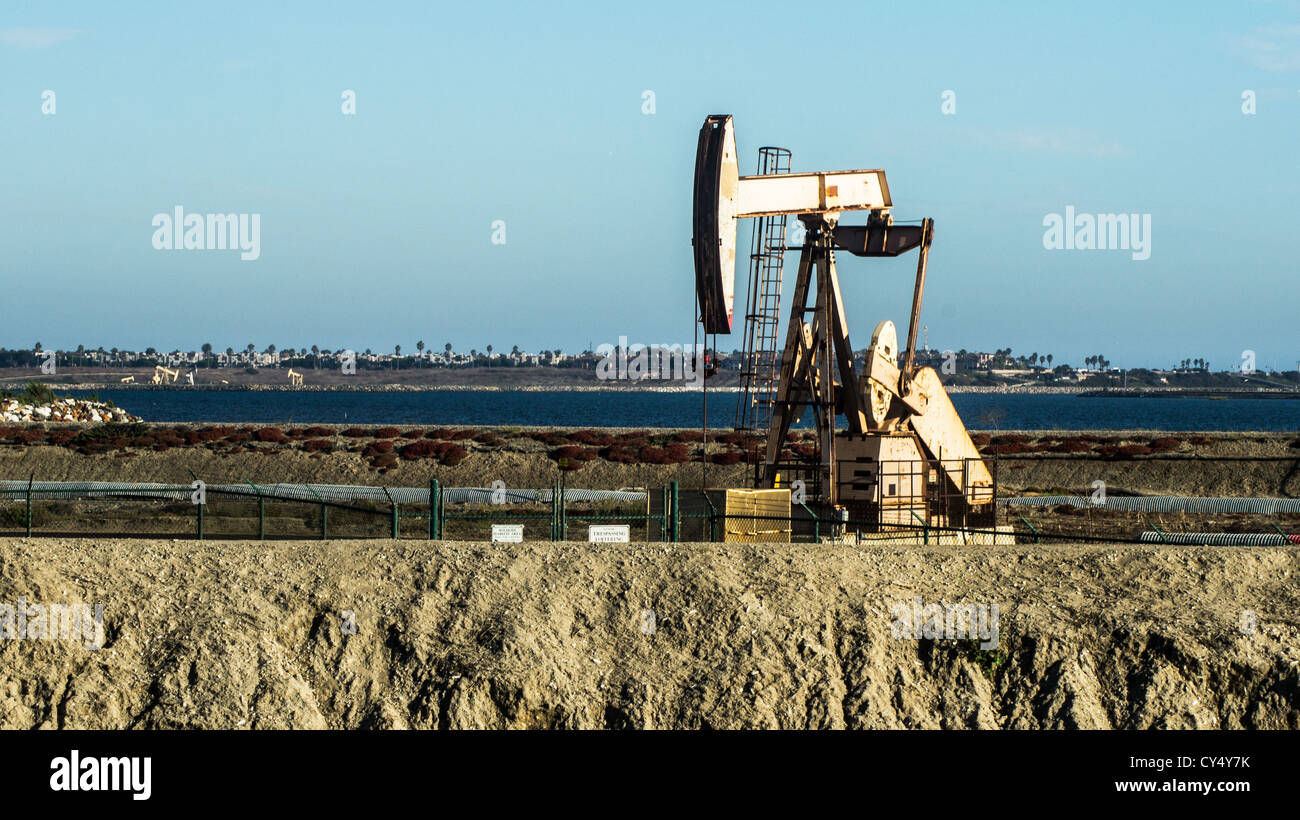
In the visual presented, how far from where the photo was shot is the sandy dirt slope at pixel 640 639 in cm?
1942

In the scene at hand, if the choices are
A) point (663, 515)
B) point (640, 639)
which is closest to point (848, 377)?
point (663, 515)

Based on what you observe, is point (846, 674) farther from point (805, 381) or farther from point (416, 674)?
point (805, 381)

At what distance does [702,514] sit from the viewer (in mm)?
25969

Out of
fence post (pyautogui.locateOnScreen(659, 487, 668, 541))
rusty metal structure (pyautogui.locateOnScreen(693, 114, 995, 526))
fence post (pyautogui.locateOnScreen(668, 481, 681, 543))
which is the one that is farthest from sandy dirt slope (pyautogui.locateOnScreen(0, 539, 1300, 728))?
rusty metal structure (pyautogui.locateOnScreen(693, 114, 995, 526))

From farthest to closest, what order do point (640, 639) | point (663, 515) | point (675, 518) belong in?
point (663, 515)
point (675, 518)
point (640, 639)

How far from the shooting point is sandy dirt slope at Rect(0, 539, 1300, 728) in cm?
1942

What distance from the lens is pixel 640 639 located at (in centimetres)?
2067

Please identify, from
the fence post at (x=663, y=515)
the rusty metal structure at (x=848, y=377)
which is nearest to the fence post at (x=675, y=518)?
the fence post at (x=663, y=515)

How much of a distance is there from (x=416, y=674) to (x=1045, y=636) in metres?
9.39

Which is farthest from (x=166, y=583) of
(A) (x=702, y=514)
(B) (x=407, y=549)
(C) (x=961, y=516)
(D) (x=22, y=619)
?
(C) (x=961, y=516)

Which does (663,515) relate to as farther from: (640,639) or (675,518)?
(640,639)

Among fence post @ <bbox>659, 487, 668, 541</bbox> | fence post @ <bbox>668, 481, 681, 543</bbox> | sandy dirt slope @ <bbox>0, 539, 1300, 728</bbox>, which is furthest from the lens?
fence post @ <bbox>659, 487, 668, 541</bbox>

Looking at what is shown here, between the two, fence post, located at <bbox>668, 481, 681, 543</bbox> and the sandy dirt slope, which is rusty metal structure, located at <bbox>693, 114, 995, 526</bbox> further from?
the sandy dirt slope

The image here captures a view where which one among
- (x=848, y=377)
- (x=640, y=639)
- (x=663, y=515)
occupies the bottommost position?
(x=640, y=639)
